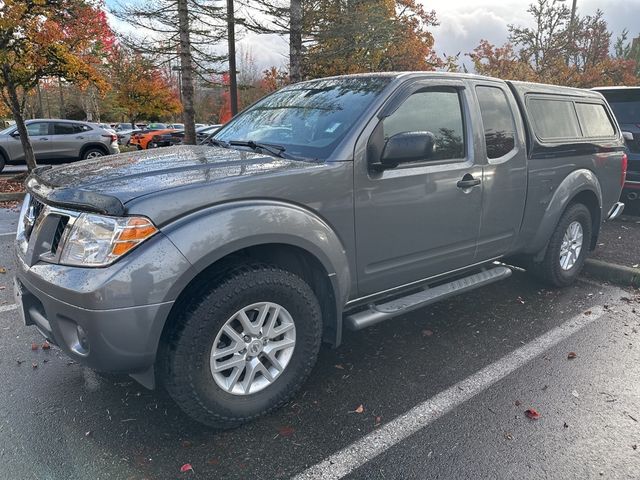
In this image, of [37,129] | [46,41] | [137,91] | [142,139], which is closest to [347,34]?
[46,41]

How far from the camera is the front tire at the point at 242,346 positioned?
7.89ft

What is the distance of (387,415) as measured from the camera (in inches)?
110

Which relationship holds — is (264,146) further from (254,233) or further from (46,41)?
(46,41)

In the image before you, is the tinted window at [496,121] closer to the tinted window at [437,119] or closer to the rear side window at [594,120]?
the tinted window at [437,119]

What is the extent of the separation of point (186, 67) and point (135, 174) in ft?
35.6

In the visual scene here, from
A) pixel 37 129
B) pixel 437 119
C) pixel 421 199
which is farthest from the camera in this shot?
pixel 37 129

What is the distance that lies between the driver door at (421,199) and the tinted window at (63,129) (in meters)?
14.6

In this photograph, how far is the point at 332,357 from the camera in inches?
136

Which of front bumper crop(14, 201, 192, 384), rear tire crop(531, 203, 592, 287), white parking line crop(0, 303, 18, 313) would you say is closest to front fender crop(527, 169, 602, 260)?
rear tire crop(531, 203, 592, 287)

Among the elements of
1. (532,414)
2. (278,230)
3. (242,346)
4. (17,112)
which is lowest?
(532,414)

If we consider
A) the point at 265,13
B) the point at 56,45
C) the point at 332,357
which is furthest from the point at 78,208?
the point at 265,13

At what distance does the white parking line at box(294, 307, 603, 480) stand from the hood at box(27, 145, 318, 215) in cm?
149

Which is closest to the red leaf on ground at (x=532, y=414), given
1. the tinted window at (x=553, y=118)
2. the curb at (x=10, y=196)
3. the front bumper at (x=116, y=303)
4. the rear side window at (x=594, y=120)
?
the front bumper at (x=116, y=303)

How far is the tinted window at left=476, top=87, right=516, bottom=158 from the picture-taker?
148 inches
